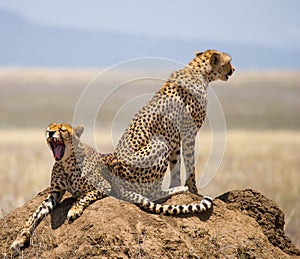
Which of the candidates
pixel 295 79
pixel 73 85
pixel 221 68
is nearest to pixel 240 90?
pixel 295 79

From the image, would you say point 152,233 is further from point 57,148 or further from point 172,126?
point 172,126

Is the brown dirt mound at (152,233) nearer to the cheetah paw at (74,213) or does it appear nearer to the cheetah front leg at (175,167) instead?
the cheetah paw at (74,213)

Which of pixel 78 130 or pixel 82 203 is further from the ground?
pixel 78 130

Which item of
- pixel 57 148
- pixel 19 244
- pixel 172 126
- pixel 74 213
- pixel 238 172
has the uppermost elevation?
pixel 172 126

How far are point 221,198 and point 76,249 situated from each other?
1.51 meters

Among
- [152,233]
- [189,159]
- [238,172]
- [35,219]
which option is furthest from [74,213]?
[238,172]

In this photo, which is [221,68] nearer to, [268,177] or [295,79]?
[268,177]

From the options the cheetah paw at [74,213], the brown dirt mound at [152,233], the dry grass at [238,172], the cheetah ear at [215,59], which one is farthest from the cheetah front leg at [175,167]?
the dry grass at [238,172]

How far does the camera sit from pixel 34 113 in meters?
48.0

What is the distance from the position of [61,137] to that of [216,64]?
6.48 ft

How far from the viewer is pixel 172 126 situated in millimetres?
5863

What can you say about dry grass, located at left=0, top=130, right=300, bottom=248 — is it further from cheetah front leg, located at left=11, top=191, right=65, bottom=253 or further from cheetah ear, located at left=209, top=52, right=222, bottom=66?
cheetah ear, located at left=209, top=52, right=222, bottom=66

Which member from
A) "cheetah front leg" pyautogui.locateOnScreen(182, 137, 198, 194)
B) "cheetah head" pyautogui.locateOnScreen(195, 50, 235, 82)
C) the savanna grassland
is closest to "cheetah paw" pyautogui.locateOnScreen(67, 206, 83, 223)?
the savanna grassland

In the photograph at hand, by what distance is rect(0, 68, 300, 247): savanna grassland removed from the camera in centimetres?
786
